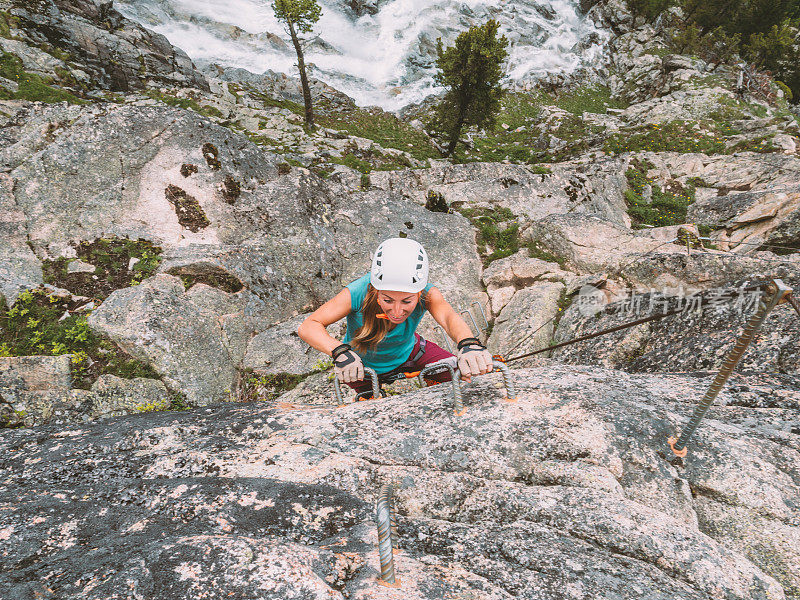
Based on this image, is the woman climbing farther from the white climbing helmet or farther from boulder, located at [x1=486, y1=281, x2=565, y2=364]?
boulder, located at [x1=486, y1=281, x2=565, y2=364]

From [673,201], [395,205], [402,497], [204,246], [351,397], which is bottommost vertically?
[351,397]

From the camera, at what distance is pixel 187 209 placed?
1185cm

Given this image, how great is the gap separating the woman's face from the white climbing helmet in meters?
0.08

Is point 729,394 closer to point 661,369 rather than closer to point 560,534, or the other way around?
point 661,369

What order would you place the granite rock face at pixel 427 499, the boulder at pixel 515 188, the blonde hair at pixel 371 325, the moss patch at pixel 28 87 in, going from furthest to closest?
the moss patch at pixel 28 87 < the boulder at pixel 515 188 < the blonde hair at pixel 371 325 < the granite rock face at pixel 427 499

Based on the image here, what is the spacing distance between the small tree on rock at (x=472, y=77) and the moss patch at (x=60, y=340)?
2779 centimetres

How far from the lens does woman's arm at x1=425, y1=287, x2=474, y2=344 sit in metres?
5.07

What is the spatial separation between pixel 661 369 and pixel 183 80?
4094 centimetres

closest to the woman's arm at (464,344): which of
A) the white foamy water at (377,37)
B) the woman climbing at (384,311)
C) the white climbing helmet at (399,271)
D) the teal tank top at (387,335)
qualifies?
the woman climbing at (384,311)

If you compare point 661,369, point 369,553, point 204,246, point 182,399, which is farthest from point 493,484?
point 204,246

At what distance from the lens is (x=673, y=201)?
20906 mm

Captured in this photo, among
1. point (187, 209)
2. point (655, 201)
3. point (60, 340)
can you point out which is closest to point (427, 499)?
point (60, 340)

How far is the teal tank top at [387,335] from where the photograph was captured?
5.58m

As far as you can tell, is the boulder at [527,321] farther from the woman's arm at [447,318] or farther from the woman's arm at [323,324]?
the woman's arm at [323,324]
